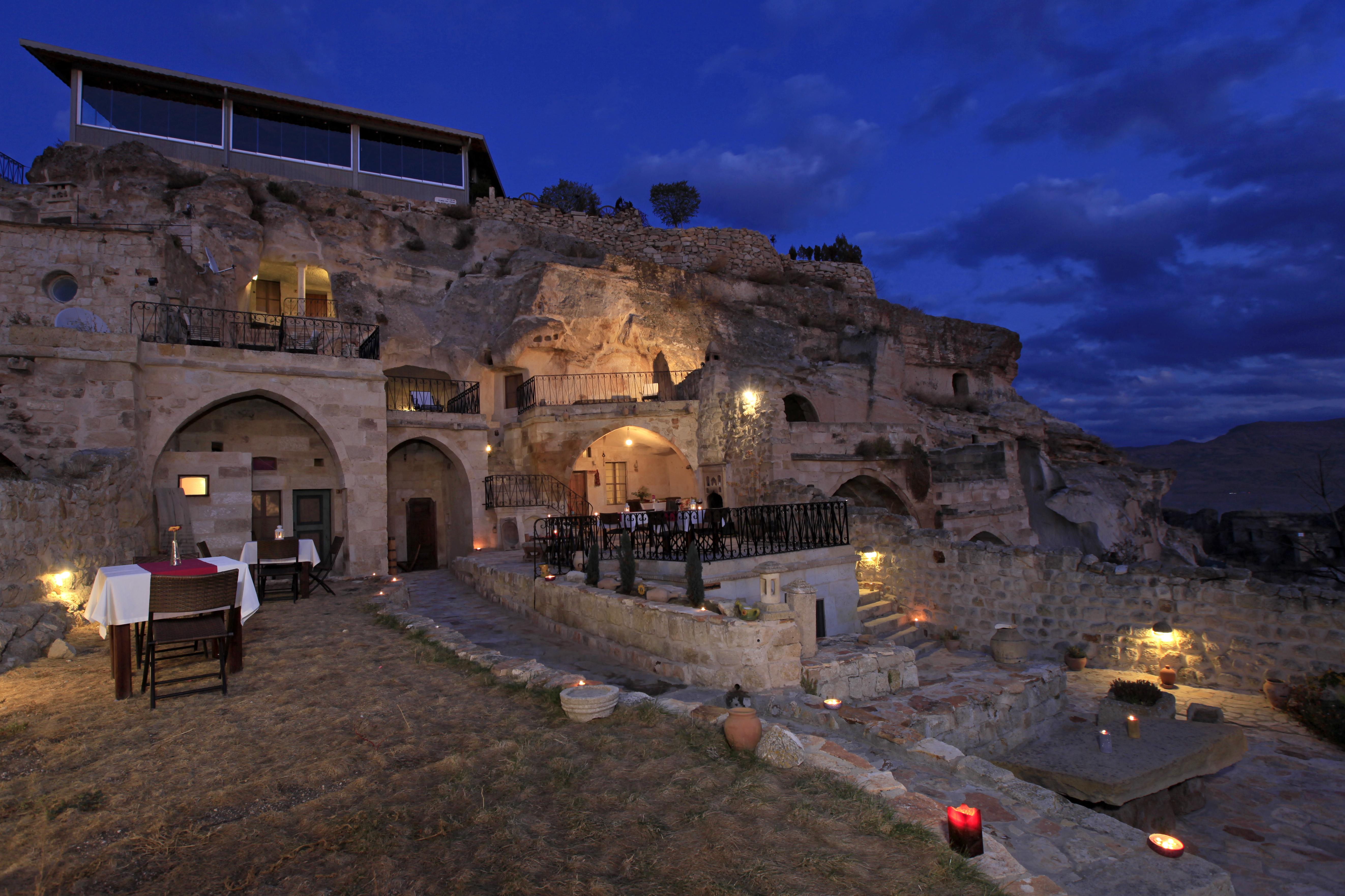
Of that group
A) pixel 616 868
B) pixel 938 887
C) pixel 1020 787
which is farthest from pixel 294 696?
pixel 1020 787

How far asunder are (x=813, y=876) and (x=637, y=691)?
305 centimetres

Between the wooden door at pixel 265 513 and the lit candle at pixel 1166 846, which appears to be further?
the wooden door at pixel 265 513

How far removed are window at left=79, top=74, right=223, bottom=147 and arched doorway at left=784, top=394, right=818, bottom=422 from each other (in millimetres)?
21615

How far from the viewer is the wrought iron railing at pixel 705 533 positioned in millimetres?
9891

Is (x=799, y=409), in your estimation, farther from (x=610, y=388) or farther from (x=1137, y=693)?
(x=1137, y=693)

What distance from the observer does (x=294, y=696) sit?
190 inches

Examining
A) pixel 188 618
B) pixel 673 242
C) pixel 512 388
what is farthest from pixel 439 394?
pixel 188 618

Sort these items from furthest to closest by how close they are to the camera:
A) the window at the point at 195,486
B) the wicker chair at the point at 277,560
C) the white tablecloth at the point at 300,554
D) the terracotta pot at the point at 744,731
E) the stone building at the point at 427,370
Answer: the window at the point at 195,486 < the stone building at the point at 427,370 < the wicker chair at the point at 277,560 < the white tablecloth at the point at 300,554 < the terracotta pot at the point at 744,731

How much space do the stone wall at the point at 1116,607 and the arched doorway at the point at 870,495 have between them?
6.15m

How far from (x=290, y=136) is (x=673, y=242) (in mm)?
15083

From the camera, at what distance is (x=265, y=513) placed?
13508 millimetres

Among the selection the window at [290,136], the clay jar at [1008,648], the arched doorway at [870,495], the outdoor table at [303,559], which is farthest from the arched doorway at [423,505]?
the clay jar at [1008,648]

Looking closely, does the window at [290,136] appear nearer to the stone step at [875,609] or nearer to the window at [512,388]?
the window at [512,388]

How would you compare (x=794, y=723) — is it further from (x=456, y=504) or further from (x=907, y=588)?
(x=456, y=504)
